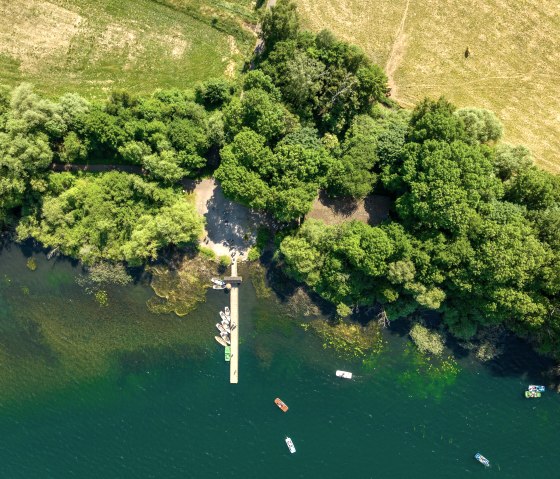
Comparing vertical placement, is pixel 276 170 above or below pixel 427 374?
above

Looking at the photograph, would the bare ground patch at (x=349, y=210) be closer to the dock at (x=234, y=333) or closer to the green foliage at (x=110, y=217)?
the dock at (x=234, y=333)

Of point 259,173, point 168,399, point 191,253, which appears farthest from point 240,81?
point 168,399

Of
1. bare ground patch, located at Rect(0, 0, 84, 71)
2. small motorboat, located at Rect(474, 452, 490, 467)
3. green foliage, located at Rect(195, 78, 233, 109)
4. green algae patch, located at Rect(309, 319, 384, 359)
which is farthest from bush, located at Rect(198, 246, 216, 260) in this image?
small motorboat, located at Rect(474, 452, 490, 467)

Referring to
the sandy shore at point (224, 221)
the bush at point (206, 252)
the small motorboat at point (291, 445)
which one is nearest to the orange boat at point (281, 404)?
the small motorboat at point (291, 445)

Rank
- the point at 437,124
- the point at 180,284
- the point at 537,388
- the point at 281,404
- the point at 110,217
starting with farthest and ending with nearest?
the point at 180,284, the point at 281,404, the point at 537,388, the point at 110,217, the point at 437,124

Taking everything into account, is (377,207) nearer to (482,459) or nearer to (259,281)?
(259,281)

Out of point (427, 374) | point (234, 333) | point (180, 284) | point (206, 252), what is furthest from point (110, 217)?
point (427, 374)

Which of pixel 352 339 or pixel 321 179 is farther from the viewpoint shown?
pixel 352 339
